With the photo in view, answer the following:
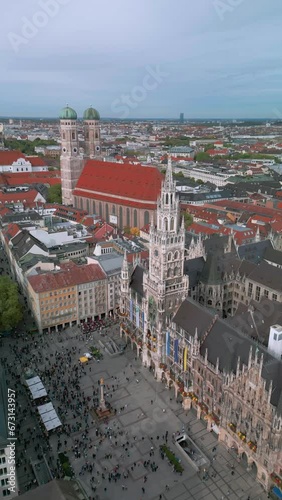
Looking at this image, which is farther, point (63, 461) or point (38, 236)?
point (38, 236)

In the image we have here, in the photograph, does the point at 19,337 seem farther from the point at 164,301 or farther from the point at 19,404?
the point at 164,301

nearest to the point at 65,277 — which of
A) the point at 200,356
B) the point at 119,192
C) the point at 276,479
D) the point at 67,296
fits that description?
Answer: the point at 67,296

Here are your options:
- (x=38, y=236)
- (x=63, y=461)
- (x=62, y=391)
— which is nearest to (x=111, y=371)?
(x=62, y=391)

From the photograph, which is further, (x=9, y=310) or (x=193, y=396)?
(x=9, y=310)

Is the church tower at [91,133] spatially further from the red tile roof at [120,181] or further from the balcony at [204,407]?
the balcony at [204,407]

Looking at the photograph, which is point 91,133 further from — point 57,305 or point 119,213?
point 57,305

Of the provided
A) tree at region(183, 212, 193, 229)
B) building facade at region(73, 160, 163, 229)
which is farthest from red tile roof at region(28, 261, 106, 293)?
tree at region(183, 212, 193, 229)

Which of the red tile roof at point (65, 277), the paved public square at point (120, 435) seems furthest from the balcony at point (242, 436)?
the red tile roof at point (65, 277)
